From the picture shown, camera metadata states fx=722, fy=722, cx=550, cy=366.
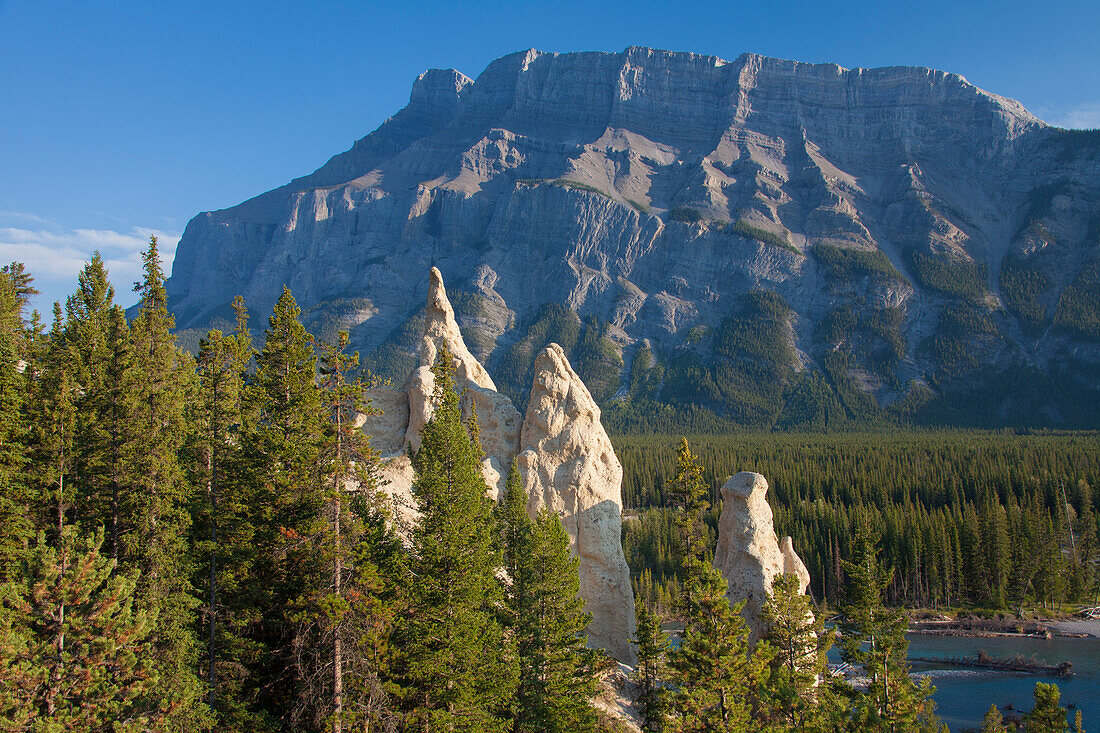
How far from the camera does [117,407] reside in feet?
89.6

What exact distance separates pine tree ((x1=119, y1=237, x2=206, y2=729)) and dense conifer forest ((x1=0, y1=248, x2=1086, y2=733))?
0.08 m

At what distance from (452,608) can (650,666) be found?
1136 centimetres

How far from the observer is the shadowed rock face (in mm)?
37000

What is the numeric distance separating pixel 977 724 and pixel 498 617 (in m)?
41.1

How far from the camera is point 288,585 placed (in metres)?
24.8

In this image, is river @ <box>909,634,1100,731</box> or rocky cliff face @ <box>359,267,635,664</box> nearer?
rocky cliff face @ <box>359,267,635,664</box>

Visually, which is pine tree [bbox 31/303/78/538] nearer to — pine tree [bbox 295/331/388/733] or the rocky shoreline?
pine tree [bbox 295/331/388/733]

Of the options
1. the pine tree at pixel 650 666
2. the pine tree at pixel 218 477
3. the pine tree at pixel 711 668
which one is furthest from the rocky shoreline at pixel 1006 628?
the pine tree at pixel 218 477

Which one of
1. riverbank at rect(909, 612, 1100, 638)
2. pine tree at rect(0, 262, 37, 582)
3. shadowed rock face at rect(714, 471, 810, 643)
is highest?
pine tree at rect(0, 262, 37, 582)

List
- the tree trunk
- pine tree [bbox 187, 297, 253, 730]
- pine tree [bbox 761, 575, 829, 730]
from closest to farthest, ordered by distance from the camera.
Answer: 1. the tree trunk
2. pine tree [bbox 187, 297, 253, 730]
3. pine tree [bbox 761, 575, 829, 730]

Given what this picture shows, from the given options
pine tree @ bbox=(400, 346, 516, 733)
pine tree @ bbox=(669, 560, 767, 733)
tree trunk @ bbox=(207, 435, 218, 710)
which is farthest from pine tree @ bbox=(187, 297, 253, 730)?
pine tree @ bbox=(669, 560, 767, 733)

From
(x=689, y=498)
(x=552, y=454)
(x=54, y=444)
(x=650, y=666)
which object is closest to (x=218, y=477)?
(x=54, y=444)

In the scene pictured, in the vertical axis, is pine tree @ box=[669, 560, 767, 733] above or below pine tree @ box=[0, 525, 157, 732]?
below

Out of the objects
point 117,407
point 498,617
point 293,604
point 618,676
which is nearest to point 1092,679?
point 618,676
